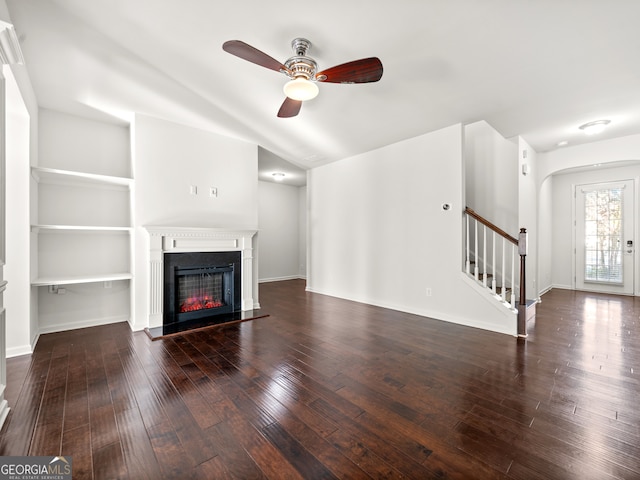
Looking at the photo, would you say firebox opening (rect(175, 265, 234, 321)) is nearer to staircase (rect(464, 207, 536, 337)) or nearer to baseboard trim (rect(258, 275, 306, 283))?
baseboard trim (rect(258, 275, 306, 283))

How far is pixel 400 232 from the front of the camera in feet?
15.3

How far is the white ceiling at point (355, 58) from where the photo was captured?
2279 millimetres

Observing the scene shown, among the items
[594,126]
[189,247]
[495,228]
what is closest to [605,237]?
[594,126]

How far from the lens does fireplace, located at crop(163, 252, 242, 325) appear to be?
155 inches

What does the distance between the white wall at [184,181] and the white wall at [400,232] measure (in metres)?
1.65

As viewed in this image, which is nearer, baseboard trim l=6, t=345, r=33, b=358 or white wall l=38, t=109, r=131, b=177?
baseboard trim l=6, t=345, r=33, b=358

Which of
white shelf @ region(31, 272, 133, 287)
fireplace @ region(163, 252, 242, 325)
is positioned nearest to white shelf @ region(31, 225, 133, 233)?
white shelf @ region(31, 272, 133, 287)

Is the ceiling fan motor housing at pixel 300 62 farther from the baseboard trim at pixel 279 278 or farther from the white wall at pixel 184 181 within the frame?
the baseboard trim at pixel 279 278

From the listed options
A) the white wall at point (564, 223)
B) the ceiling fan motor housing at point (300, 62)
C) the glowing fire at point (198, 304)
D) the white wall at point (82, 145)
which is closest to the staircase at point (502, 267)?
the ceiling fan motor housing at point (300, 62)

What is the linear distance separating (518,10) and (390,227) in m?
3.07

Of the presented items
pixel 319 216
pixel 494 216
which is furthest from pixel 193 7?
pixel 494 216

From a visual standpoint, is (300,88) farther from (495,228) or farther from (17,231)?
(17,231)
